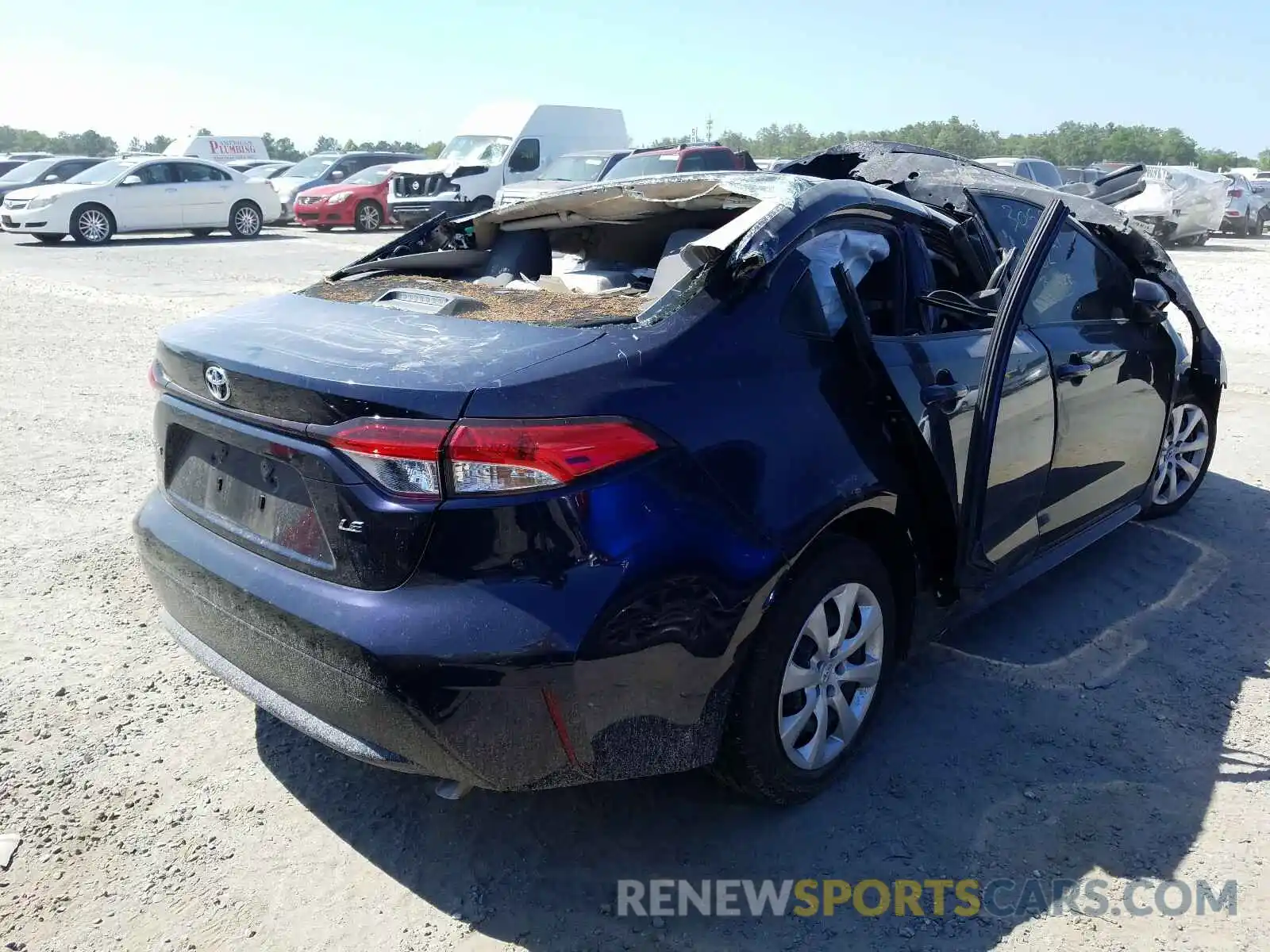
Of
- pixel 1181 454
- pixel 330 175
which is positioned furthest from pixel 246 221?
pixel 1181 454

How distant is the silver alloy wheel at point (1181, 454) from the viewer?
4867 millimetres

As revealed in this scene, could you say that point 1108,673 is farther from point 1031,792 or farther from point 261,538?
point 261,538

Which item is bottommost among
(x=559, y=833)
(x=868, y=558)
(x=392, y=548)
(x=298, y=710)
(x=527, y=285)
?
(x=559, y=833)

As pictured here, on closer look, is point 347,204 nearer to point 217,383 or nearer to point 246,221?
point 246,221

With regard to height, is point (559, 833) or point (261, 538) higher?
→ point (261, 538)

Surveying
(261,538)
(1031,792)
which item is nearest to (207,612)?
(261,538)

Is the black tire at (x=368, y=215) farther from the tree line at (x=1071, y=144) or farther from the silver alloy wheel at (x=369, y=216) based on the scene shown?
the tree line at (x=1071, y=144)

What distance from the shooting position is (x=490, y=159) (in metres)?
19.9

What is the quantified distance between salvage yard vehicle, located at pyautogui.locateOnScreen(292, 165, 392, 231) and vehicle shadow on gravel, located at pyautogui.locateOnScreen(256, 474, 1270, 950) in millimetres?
20190

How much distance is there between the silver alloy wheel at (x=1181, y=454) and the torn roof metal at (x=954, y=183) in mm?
455

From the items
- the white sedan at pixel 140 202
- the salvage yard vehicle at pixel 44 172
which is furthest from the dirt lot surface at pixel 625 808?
the salvage yard vehicle at pixel 44 172

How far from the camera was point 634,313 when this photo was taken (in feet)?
8.46

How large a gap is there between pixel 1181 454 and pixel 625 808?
3.69m

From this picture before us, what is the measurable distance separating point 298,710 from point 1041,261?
2.55 m
